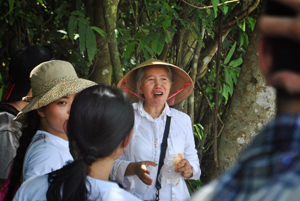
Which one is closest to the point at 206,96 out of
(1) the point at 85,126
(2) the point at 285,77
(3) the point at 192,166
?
(3) the point at 192,166

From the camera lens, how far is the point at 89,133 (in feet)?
4.12

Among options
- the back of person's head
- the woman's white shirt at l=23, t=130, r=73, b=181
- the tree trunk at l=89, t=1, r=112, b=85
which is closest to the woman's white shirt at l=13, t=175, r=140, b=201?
the woman's white shirt at l=23, t=130, r=73, b=181

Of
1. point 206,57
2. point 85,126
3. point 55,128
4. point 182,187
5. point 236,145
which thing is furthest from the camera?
point 206,57

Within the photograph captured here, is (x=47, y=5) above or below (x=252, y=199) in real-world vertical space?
above

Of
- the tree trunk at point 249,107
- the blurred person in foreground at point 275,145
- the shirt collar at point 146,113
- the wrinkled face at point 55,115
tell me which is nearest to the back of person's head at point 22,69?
the wrinkled face at point 55,115

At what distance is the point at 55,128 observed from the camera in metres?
Answer: 1.84

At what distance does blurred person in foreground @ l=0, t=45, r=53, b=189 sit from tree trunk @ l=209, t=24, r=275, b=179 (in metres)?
1.59

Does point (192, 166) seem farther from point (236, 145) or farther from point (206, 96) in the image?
point (206, 96)

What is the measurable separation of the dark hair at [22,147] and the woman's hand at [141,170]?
67cm

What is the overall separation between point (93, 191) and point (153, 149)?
3.67ft

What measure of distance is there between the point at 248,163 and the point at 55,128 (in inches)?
63.3

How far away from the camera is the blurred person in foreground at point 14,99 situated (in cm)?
201

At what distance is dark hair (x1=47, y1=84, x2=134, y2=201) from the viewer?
120 centimetres

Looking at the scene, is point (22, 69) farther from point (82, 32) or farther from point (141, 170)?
point (141, 170)
